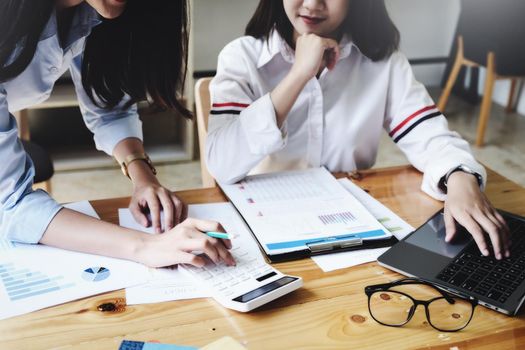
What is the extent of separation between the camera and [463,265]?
3.07 ft

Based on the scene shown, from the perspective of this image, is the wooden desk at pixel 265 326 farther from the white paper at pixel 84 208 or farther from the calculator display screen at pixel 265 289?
the white paper at pixel 84 208

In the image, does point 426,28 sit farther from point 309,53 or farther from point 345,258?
point 345,258

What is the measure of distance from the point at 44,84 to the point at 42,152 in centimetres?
72

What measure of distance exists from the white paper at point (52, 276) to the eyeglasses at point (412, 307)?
1.13 ft

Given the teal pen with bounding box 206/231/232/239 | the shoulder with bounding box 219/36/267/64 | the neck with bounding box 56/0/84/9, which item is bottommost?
the teal pen with bounding box 206/231/232/239

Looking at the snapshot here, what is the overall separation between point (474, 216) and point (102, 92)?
788 mm

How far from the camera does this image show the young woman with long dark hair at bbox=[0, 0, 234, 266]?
94cm

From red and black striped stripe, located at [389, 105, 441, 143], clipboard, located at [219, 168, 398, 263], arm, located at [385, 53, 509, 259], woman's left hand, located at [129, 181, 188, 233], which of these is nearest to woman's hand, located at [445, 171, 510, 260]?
arm, located at [385, 53, 509, 259]

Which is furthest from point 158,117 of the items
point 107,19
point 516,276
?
point 516,276

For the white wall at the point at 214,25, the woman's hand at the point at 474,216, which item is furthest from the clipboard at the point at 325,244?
the white wall at the point at 214,25

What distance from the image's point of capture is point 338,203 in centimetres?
115

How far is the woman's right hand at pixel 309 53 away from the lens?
4.14 ft

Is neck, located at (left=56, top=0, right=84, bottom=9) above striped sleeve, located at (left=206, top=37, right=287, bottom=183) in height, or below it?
above

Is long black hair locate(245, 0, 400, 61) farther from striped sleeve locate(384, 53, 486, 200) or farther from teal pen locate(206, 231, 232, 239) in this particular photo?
teal pen locate(206, 231, 232, 239)
